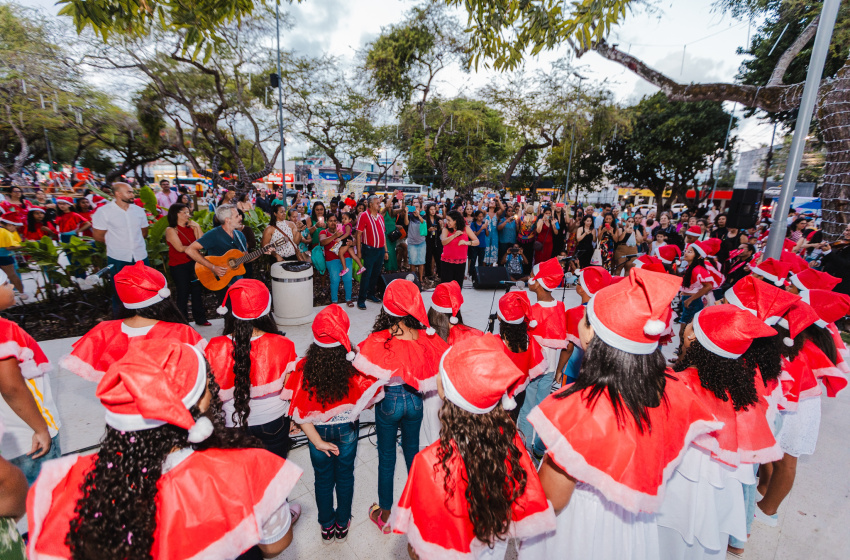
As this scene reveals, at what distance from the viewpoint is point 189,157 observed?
1836cm

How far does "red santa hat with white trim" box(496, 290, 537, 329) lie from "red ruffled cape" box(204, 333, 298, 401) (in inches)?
64.5

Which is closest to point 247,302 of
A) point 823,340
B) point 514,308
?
point 514,308

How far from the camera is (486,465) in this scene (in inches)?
56.2

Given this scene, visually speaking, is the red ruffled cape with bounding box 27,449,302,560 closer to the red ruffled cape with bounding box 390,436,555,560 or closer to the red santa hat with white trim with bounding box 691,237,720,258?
the red ruffled cape with bounding box 390,436,555,560

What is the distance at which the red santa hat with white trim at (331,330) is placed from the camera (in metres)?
2.24

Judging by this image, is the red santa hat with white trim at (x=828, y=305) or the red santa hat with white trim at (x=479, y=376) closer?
the red santa hat with white trim at (x=479, y=376)

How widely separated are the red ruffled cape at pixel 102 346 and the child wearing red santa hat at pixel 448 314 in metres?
1.82

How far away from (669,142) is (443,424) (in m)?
29.7

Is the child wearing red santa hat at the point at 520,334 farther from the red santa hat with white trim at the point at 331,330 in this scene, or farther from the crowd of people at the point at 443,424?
the red santa hat with white trim at the point at 331,330

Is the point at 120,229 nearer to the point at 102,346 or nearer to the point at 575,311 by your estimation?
the point at 102,346

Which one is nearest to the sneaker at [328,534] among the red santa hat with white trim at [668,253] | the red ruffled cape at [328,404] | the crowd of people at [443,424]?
the crowd of people at [443,424]

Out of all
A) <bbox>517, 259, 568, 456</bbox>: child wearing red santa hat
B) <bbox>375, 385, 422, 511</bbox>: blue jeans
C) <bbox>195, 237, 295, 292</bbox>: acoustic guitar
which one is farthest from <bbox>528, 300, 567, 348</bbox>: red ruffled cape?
<bbox>195, 237, 295, 292</bbox>: acoustic guitar

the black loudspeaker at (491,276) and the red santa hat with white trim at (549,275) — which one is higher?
the red santa hat with white trim at (549,275)

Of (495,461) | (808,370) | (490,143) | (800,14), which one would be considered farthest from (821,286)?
(490,143)
